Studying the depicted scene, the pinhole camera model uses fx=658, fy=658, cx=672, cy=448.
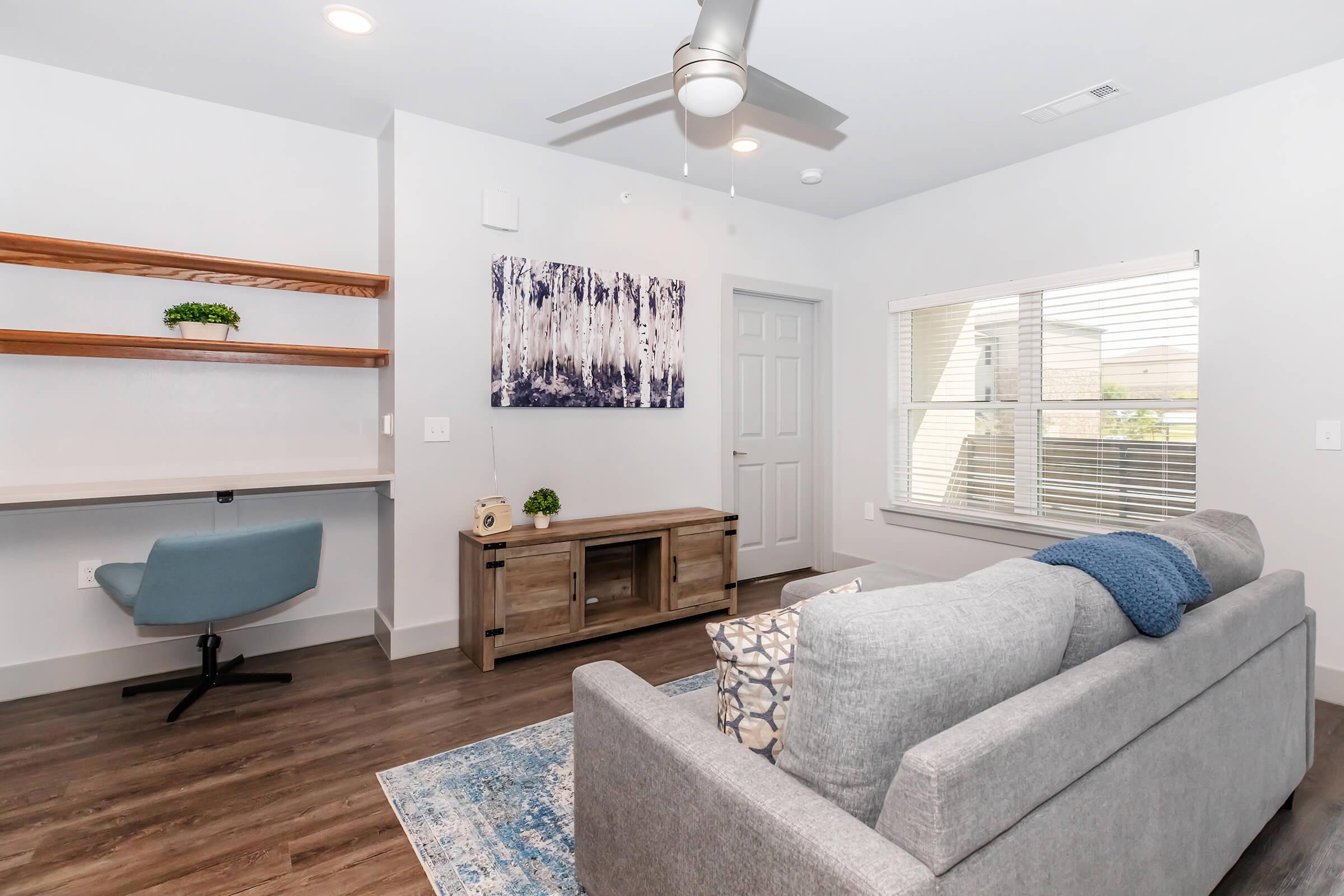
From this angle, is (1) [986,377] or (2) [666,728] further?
(1) [986,377]

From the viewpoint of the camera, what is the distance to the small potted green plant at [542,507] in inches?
133

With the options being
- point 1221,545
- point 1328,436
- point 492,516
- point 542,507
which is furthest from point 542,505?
point 1328,436

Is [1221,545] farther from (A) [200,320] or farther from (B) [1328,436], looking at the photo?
(A) [200,320]

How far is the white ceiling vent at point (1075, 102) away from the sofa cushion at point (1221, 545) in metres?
1.98

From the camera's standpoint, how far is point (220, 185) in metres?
3.08

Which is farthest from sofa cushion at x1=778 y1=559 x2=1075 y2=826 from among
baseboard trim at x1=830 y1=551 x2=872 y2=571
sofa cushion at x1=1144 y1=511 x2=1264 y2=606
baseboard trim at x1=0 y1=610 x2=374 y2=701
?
baseboard trim at x1=830 y1=551 x2=872 y2=571

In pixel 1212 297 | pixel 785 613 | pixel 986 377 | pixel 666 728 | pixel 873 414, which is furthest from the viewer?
pixel 873 414

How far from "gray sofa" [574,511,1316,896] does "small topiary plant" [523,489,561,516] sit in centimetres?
191

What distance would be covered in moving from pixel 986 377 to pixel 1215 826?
2943mm

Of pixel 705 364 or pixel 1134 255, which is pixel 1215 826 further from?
pixel 705 364

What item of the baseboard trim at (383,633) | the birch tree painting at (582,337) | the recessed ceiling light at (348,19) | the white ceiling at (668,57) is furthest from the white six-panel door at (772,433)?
the recessed ceiling light at (348,19)

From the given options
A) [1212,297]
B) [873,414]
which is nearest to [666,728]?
[1212,297]

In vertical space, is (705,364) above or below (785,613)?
above

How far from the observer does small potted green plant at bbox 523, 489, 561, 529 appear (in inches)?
133
